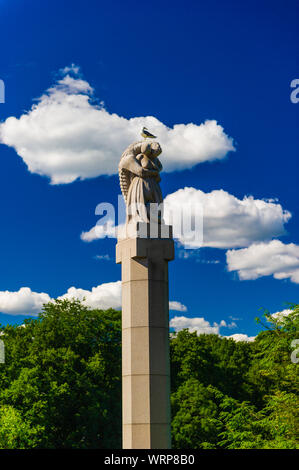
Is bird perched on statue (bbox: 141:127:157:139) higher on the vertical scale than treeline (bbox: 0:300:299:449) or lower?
higher

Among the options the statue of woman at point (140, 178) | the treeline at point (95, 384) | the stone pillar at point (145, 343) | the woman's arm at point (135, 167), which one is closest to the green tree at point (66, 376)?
the treeline at point (95, 384)

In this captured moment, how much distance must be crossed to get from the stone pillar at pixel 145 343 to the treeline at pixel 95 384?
1533 cm

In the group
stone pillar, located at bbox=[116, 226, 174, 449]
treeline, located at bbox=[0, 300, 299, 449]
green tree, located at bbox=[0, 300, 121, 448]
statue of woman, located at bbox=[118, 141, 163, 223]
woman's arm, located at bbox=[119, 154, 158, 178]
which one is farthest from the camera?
green tree, located at bbox=[0, 300, 121, 448]

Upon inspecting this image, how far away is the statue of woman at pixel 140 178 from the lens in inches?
810

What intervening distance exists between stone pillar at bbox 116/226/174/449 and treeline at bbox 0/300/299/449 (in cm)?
1533

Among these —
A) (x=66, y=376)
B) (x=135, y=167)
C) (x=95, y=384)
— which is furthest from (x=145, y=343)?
(x=95, y=384)

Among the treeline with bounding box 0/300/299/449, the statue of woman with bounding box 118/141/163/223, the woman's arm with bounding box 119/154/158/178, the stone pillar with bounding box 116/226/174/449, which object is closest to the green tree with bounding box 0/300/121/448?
the treeline with bounding box 0/300/299/449

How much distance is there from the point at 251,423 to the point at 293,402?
313 centimetres

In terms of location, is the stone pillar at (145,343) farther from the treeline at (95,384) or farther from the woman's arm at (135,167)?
the treeline at (95,384)

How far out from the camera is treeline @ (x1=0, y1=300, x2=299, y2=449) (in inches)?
1396

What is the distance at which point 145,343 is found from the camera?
19094 mm

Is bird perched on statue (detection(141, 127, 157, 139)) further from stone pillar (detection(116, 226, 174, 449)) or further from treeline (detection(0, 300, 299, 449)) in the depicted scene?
treeline (detection(0, 300, 299, 449))

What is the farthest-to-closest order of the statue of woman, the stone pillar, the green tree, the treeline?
the green tree → the treeline → the statue of woman → the stone pillar
